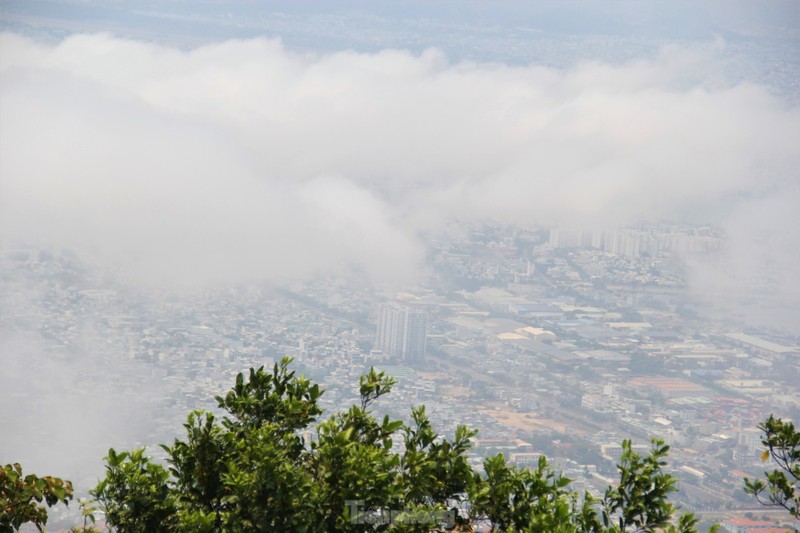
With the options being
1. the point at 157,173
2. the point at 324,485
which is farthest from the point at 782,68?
the point at 324,485

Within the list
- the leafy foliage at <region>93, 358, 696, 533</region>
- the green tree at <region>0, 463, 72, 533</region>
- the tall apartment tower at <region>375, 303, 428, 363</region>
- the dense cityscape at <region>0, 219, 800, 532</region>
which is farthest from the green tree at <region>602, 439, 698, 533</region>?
the tall apartment tower at <region>375, 303, 428, 363</region>

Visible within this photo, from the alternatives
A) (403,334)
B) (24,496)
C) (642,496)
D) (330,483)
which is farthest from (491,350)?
(24,496)

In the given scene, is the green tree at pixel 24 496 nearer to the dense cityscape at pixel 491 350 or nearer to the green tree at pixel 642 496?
the green tree at pixel 642 496

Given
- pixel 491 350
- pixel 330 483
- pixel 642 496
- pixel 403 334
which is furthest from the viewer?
pixel 403 334

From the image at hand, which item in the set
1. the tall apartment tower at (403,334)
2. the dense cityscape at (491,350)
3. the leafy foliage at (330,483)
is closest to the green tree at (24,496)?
the leafy foliage at (330,483)

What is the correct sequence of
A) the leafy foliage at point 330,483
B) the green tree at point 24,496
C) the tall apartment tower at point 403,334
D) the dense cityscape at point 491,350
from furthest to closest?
the tall apartment tower at point 403,334
the dense cityscape at point 491,350
the green tree at point 24,496
the leafy foliage at point 330,483

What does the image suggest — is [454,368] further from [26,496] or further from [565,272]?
[26,496]

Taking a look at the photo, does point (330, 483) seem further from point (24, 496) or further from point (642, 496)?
point (642, 496)
